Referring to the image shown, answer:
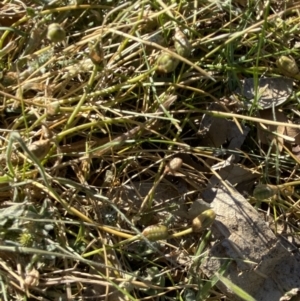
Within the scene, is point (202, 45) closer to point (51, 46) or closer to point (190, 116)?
point (190, 116)

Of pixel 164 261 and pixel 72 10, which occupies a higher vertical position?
pixel 72 10

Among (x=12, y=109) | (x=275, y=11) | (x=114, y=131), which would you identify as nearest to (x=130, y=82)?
(x=114, y=131)

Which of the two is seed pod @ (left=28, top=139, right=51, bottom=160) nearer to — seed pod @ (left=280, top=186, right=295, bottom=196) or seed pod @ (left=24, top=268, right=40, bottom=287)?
seed pod @ (left=24, top=268, right=40, bottom=287)

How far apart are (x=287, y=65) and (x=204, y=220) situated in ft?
1.21

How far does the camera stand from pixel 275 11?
1.26m

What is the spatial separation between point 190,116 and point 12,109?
373 millimetres

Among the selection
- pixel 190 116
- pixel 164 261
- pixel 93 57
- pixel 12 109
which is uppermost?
pixel 93 57

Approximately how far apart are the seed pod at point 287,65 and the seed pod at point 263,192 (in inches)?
9.7

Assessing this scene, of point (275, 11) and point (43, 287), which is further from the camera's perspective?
point (275, 11)

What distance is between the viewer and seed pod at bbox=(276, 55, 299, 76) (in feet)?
3.95

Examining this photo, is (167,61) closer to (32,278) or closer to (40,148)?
(40,148)

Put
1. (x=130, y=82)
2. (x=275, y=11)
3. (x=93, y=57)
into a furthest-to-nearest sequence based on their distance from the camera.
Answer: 1. (x=275, y=11)
2. (x=130, y=82)
3. (x=93, y=57)

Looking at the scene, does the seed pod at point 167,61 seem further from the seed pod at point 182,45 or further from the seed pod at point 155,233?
the seed pod at point 155,233

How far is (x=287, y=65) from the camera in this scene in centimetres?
120
